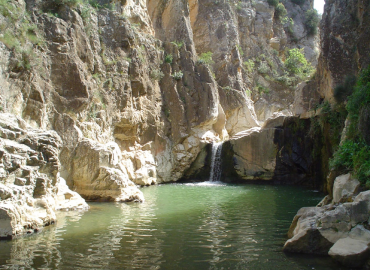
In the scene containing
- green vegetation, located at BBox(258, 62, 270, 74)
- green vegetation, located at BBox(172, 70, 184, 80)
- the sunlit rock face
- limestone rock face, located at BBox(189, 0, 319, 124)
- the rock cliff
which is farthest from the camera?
green vegetation, located at BBox(258, 62, 270, 74)

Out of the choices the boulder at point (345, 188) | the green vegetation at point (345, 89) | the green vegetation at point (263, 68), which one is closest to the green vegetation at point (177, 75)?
the green vegetation at point (345, 89)

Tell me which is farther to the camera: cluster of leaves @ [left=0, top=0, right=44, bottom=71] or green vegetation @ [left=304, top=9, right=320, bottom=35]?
green vegetation @ [left=304, top=9, right=320, bottom=35]

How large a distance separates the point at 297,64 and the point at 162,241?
36.3 m

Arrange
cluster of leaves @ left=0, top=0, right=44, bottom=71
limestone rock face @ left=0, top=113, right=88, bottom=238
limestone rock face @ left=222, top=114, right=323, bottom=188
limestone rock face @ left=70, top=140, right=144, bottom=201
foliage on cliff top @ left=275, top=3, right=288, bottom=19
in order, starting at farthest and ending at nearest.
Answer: foliage on cliff top @ left=275, top=3, right=288, bottom=19 < limestone rock face @ left=222, top=114, right=323, bottom=188 < limestone rock face @ left=70, top=140, right=144, bottom=201 < cluster of leaves @ left=0, top=0, right=44, bottom=71 < limestone rock face @ left=0, top=113, right=88, bottom=238

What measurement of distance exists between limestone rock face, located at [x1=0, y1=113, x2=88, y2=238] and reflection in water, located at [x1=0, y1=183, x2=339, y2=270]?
1.44 feet

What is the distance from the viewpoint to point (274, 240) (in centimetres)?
717

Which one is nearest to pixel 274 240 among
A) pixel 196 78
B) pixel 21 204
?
pixel 21 204

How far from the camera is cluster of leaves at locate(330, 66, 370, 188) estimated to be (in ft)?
25.9

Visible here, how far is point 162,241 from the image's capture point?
717 centimetres

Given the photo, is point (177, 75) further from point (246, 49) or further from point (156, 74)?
point (246, 49)

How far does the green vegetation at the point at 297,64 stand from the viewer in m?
37.9

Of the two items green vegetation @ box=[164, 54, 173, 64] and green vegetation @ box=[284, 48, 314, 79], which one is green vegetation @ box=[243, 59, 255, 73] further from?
green vegetation @ box=[164, 54, 173, 64]

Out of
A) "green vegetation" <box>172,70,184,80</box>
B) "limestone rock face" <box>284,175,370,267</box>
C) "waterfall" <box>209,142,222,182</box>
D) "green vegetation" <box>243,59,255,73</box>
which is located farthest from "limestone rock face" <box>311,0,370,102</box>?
"green vegetation" <box>243,59,255,73</box>

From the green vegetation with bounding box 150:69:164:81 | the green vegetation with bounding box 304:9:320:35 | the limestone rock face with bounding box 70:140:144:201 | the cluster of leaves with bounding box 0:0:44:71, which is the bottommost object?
the limestone rock face with bounding box 70:140:144:201
